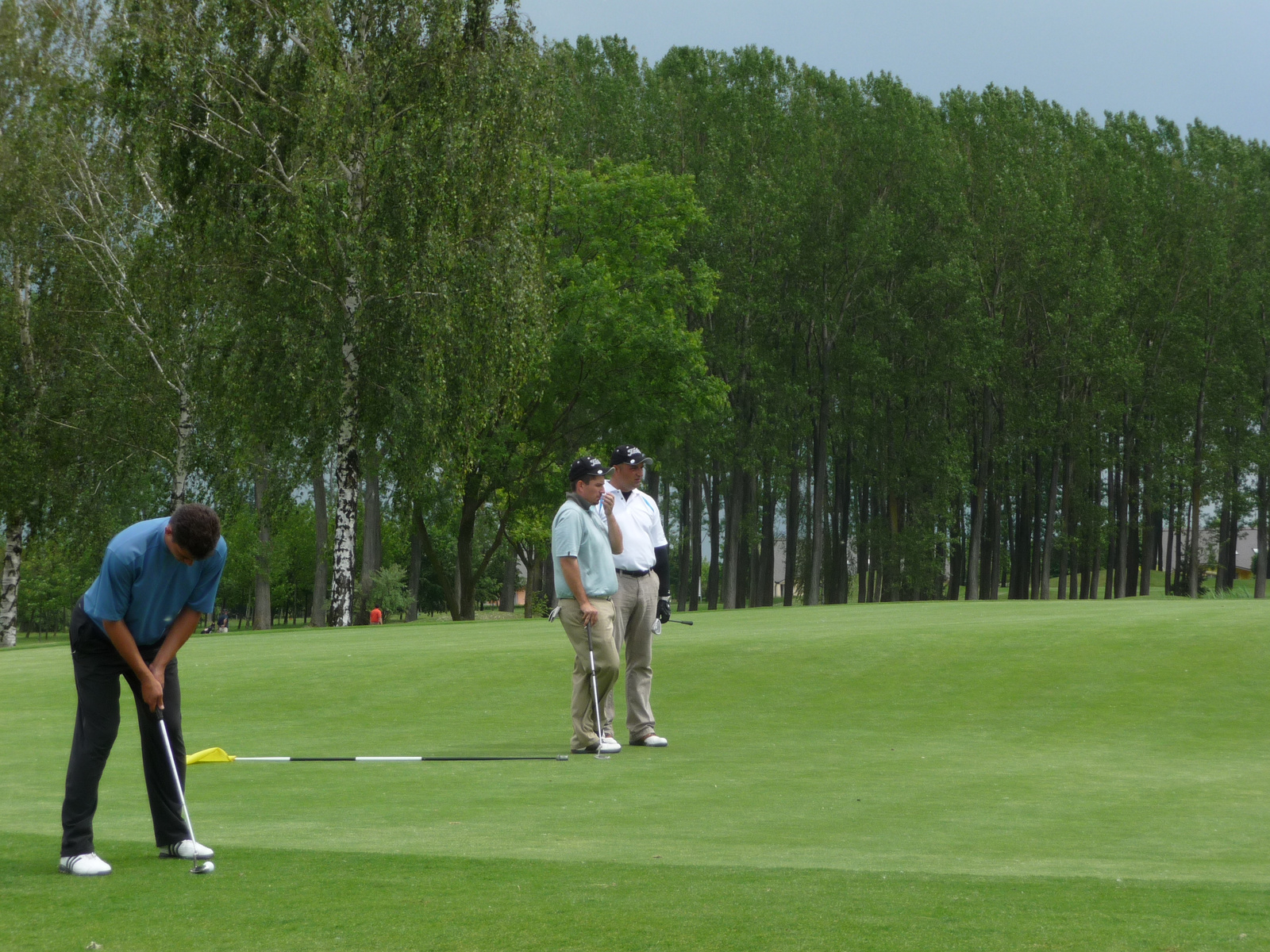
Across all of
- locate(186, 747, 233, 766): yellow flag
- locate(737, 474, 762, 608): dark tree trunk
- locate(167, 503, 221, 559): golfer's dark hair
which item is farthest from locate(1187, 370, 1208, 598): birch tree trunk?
locate(167, 503, 221, 559): golfer's dark hair

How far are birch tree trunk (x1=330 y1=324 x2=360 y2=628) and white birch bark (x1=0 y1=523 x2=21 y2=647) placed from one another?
1301cm

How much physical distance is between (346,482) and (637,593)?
2086 cm

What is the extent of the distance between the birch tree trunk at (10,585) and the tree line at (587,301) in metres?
0.10

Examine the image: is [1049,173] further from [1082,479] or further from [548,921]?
[548,921]

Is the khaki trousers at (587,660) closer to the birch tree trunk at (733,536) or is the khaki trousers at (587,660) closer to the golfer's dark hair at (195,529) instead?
the golfer's dark hair at (195,529)

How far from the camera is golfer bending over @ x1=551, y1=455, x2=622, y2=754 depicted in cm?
1085

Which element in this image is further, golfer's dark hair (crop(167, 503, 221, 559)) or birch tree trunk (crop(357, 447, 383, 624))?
birch tree trunk (crop(357, 447, 383, 624))

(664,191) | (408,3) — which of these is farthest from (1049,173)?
(408,3)

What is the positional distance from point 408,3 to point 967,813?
25.9 meters

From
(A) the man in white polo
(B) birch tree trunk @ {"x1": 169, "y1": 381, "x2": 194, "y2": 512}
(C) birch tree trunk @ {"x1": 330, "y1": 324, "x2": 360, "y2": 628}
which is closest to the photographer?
(A) the man in white polo

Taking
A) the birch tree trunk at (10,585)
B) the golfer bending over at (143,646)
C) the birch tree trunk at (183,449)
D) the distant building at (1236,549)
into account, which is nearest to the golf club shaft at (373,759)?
the golfer bending over at (143,646)

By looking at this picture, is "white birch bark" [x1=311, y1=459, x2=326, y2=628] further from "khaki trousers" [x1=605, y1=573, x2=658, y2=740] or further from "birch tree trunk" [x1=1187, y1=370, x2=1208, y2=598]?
"khaki trousers" [x1=605, y1=573, x2=658, y2=740]

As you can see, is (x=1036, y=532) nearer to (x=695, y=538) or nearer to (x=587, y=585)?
(x=695, y=538)

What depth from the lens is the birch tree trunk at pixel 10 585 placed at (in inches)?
1566
